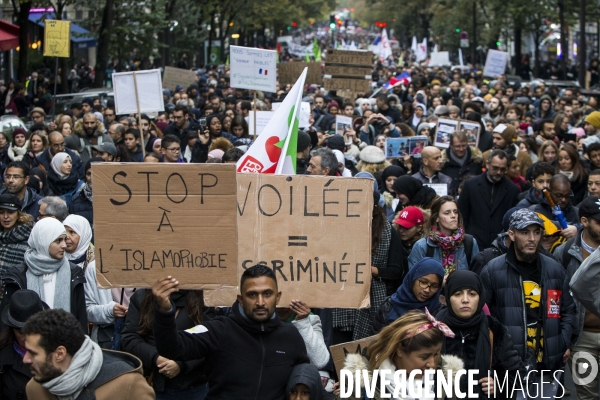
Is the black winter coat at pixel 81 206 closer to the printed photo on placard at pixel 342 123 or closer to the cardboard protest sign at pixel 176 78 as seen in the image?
the printed photo on placard at pixel 342 123

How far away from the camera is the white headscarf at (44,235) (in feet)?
20.4

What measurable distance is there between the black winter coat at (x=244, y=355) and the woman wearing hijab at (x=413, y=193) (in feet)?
11.7

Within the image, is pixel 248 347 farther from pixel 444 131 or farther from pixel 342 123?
pixel 342 123

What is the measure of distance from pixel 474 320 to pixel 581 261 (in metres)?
1.67

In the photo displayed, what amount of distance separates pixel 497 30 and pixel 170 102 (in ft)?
98.9

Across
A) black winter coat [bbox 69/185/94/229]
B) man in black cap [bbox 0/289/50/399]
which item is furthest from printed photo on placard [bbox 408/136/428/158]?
man in black cap [bbox 0/289/50/399]

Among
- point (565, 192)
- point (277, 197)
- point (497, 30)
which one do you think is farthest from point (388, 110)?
point (497, 30)

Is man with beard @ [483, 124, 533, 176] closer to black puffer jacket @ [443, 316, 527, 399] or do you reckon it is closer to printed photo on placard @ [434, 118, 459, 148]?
printed photo on placard @ [434, 118, 459, 148]

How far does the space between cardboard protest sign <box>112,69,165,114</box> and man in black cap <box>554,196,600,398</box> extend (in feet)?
23.5

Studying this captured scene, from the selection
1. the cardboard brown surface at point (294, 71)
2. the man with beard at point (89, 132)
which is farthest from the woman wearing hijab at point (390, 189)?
the cardboard brown surface at point (294, 71)

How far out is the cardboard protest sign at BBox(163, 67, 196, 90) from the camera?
27.5 m

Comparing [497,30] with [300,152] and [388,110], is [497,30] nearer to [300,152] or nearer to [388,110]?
[388,110]

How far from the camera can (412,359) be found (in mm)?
4504

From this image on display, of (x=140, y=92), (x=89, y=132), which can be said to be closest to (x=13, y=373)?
(x=140, y=92)
